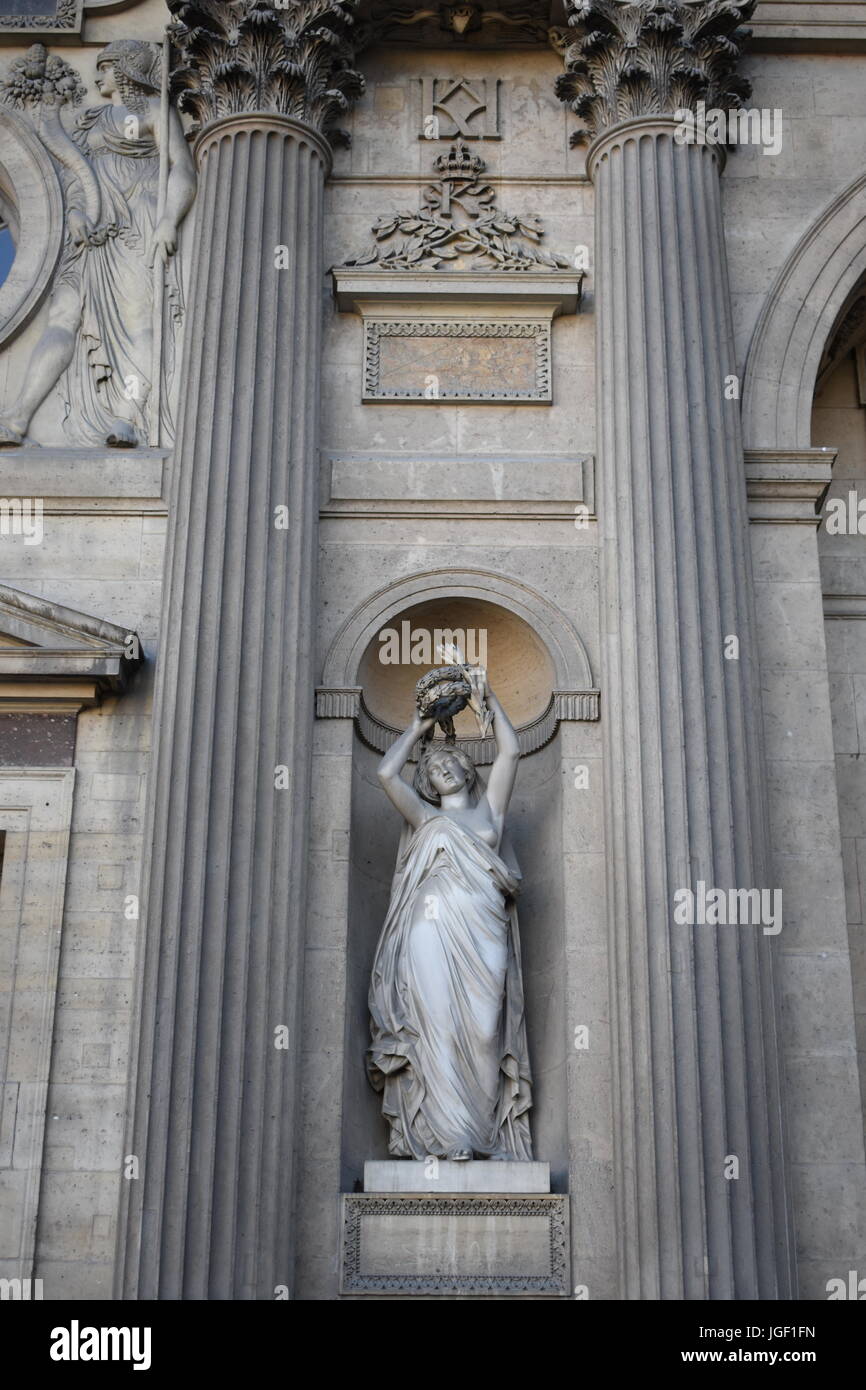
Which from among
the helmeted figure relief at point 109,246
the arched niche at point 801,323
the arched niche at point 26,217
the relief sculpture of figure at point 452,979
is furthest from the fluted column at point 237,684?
the arched niche at point 801,323

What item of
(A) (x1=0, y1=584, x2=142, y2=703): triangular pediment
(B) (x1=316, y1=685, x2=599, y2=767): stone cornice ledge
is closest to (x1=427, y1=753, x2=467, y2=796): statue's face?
(B) (x1=316, y1=685, x2=599, y2=767): stone cornice ledge

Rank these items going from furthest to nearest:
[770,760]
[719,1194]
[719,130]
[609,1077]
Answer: [719,130] → [770,760] → [609,1077] → [719,1194]

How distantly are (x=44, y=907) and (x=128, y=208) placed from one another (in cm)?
629

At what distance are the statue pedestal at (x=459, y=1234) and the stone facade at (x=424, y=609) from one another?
0.05m

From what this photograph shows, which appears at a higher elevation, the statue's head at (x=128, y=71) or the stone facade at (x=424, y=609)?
the statue's head at (x=128, y=71)

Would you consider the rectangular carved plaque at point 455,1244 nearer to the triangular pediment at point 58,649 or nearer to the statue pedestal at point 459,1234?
the statue pedestal at point 459,1234

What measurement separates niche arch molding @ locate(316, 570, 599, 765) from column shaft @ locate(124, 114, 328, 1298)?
1.26 feet

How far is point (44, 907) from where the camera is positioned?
517 inches

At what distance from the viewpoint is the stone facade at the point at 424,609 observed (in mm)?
12117

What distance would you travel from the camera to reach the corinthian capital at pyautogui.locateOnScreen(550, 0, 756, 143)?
593 inches

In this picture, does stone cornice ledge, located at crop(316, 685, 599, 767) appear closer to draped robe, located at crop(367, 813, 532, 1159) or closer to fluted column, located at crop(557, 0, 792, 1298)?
fluted column, located at crop(557, 0, 792, 1298)

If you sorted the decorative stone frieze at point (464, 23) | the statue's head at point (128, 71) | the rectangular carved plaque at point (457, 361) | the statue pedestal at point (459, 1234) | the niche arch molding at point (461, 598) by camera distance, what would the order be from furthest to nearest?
1. the statue's head at point (128, 71)
2. the decorative stone frieze at point (464, 23)
3. the rectangular carved plaque at point (457, 361)
4. the niche arch molding at point (461, 598)
5. the statue pedestal at point (459, 1234)
